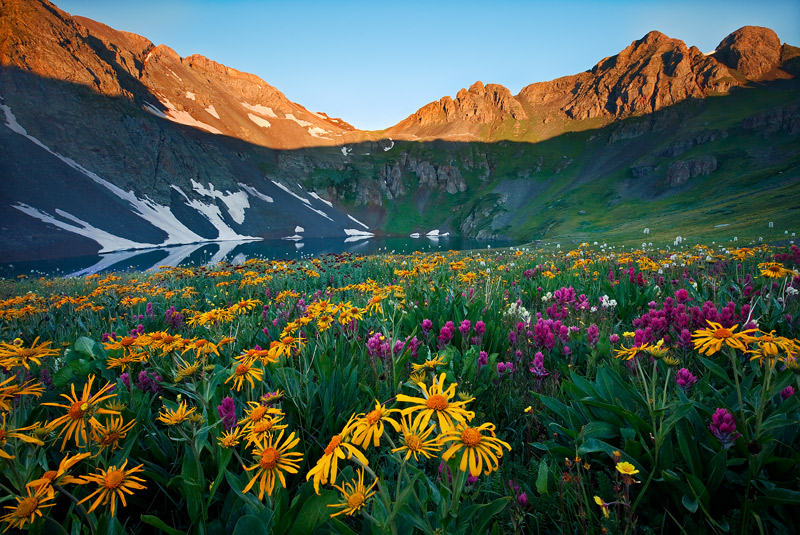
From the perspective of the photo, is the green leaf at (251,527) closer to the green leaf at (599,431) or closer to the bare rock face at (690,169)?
the green leaf at (599,431)

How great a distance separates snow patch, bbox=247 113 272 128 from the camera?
152750 millimetres

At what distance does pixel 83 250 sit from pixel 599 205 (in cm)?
11806

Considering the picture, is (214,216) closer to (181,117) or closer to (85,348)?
(181,117)

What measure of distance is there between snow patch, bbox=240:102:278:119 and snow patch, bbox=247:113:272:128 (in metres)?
7.71

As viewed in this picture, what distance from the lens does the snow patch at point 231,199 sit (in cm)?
9106

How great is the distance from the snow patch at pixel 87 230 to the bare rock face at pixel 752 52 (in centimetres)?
20543

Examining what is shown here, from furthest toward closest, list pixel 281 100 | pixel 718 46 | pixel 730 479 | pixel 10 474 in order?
pixel 281 100, pixel 718 46, pixel 730 479, pixel 10 474

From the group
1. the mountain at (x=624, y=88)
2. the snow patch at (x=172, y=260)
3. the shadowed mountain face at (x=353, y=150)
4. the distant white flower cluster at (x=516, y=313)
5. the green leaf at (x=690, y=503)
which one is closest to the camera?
the green leaf at (x=690, y=503)

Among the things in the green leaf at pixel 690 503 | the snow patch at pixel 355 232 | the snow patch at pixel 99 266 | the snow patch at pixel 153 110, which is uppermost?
the snow patch at pixel 153 110

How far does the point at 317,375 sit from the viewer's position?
9.64 ft

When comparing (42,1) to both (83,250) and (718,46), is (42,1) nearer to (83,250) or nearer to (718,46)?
(83,250)

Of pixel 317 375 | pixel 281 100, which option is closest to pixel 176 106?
pixel 281 100

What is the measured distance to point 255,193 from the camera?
104500 millimetres

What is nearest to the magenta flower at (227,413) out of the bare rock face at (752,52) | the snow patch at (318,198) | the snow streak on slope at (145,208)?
the snow streak on slope at (145,208)
